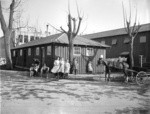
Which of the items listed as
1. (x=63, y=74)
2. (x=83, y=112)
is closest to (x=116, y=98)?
(x=83, y=112)

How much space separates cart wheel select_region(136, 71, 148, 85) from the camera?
43.9ft

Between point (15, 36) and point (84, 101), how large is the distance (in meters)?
50.8

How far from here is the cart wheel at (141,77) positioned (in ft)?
43.9

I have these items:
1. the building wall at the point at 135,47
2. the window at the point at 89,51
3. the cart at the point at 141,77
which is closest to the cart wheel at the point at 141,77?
the cart at the point at 141,77

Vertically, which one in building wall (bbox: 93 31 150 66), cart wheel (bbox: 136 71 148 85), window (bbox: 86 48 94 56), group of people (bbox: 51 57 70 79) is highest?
building wall (bbox: 93 31 150 66)

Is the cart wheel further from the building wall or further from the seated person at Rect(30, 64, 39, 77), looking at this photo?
the building wall

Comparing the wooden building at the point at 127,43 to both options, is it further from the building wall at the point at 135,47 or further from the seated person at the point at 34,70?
the seated person at the point at 34,70

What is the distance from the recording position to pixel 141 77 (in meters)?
13.5

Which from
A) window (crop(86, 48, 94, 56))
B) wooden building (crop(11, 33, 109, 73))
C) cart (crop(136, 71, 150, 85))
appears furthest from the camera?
window (crop(86, 48, 94, 56))

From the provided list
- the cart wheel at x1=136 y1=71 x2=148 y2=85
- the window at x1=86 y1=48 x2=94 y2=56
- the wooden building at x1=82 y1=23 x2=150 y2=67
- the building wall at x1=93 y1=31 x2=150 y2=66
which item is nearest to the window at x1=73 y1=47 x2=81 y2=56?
the window at x1=86 y1=48 x2=94 y2=56

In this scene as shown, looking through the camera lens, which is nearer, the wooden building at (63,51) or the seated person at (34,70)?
the seated person at (34,70)

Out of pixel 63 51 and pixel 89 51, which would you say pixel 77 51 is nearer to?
pixel 89 51

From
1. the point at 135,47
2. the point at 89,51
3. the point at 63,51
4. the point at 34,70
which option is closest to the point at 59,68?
the point at 34,70

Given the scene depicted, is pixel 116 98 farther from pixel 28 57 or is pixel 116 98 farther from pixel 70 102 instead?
pixel 28 57
